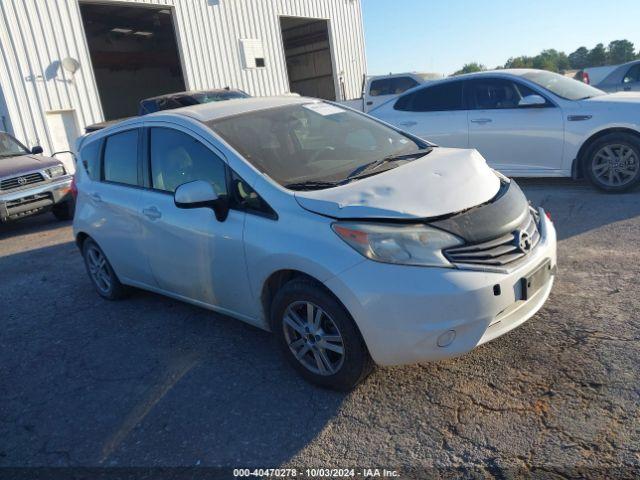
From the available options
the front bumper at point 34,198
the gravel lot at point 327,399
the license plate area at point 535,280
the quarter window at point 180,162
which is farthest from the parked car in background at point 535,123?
the front bumper at point 34,198

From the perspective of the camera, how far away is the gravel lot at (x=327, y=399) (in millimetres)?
2576

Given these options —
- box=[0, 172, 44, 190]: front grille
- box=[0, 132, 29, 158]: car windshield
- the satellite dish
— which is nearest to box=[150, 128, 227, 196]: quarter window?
box=[0, 172, 44, 190]: front grille

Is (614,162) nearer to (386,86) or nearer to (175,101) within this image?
(175,101)

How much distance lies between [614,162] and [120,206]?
5607mm

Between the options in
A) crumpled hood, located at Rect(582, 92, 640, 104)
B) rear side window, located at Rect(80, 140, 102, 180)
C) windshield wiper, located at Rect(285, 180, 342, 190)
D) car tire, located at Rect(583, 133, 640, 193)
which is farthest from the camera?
crumpled hood, located at Rect(582, 92, 640, 104)

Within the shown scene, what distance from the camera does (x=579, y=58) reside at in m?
57.4

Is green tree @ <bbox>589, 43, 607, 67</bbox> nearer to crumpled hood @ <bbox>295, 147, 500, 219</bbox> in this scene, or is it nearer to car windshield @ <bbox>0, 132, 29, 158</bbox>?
car windshield @ <bbox>0, 132, 29, 158</bbox>

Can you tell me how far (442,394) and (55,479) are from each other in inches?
80.3

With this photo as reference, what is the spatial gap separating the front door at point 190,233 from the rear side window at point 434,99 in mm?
4888

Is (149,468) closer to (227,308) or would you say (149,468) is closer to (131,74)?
(227,308)

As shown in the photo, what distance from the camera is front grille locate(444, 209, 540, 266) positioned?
2.75 m

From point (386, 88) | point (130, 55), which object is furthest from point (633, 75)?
point (130, 55)

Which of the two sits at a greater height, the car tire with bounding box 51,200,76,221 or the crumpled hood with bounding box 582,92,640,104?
the crumpled hood with bounding box 582,92,640,104

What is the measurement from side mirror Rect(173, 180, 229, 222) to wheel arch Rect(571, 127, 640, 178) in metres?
5.13
